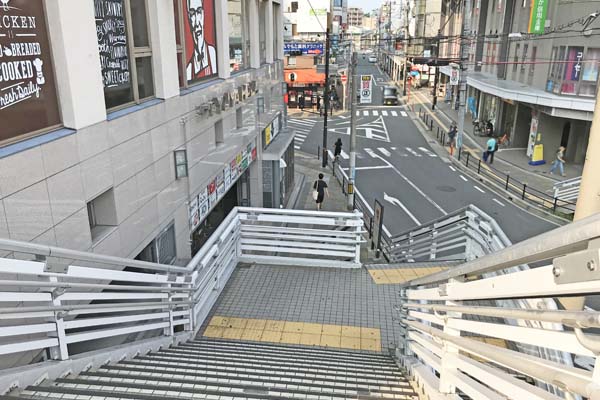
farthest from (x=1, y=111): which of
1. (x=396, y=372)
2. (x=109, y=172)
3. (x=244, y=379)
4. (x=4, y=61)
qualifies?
(x=396, y=372)

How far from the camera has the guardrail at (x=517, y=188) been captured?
66.8 ft

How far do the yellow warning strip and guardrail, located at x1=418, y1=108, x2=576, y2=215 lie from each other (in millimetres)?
15850

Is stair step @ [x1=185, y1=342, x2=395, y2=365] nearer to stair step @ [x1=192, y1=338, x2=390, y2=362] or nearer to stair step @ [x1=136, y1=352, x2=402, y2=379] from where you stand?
stair step @ [x1=192, y1=338, x2=390, y2=362]

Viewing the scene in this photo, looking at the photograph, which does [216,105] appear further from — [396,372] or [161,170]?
[396,372]

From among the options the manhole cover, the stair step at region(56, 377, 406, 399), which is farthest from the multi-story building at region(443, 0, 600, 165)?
the stair step at region(56, 377, 406, 399)

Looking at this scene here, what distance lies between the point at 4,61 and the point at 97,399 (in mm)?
3537

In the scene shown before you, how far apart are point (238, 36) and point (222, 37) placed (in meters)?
2.70

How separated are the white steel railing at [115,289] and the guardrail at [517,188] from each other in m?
14.2

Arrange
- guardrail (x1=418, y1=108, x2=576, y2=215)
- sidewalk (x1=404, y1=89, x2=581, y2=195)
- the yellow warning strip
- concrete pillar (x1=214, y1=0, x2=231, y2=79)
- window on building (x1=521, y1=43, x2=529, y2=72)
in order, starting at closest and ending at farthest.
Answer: the yellow warning strip < concrete pillar (x1=214, y1=0, x2=231, y2=79) < guardrail (x1=418, y1=108, x2=576, y2=215) < sidewalk (x1=404, y1=89, x2=581, y2=195) < window on building (x1=521, y1=43, x2=529, y2=72)

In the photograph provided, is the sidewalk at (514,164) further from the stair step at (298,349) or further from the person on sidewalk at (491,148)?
the stair step at (298,349)

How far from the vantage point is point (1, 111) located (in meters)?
4.95

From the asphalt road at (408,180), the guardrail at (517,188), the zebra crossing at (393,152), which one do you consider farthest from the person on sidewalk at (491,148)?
the zebra crossing at (393,152)

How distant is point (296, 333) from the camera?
7473 mm

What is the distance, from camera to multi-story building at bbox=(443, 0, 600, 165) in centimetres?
2498
